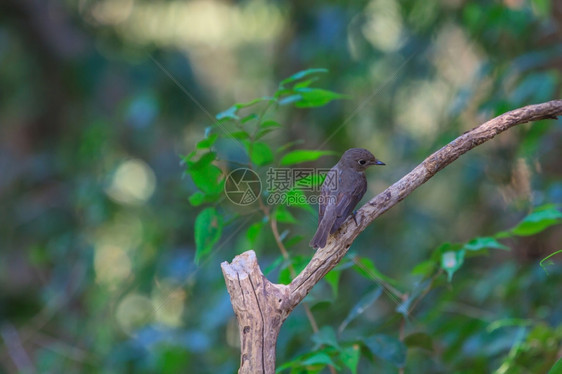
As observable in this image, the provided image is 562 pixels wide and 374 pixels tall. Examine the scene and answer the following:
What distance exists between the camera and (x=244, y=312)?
201 centimetres

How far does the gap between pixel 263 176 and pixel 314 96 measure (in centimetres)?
65

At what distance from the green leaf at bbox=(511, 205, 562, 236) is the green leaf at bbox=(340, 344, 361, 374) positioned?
88 cm

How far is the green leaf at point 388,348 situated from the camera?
254cm

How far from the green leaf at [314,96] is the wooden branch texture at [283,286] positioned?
522 millimetres

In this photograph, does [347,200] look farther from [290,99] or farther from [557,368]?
[557,368]

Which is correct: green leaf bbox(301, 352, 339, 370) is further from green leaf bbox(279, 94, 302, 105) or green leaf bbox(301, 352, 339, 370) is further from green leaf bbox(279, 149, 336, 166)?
green leaf bbox(279, 94, 302, 105)

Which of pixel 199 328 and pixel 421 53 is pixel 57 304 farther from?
pixel 421 53

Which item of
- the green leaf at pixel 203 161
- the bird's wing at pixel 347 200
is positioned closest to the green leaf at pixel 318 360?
the bird's wing at pixel 347 200

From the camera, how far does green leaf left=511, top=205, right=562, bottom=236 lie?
2.54 m

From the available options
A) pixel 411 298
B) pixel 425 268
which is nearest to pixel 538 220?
pixel 425 268

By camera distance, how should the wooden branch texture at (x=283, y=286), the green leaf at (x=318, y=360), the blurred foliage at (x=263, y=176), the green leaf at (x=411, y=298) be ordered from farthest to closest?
the blurred foliage at (x=263, y=176), the green leaf at (x=411, y=298), the green leaf at (x=318, y=360), the wooden branch texture at (x=283, y=286)

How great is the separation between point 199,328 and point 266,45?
242 inches

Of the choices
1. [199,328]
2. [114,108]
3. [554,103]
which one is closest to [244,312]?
[554,103]

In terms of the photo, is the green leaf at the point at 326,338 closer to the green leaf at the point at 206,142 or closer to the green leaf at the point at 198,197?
the green leaf at the point at 198,197
